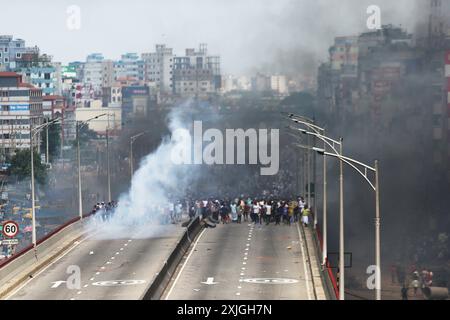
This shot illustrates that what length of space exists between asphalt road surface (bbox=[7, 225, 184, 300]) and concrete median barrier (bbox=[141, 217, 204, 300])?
67 centimetres

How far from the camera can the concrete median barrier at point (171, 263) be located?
69625 mm

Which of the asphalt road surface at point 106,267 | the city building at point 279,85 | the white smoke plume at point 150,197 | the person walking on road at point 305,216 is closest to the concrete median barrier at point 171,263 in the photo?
the asphalt road surface at point 106,267

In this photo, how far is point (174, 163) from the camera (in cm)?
14825

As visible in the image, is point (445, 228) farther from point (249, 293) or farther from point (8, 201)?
point (249, 293)

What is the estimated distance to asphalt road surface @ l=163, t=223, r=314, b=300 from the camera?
72062 millimetres

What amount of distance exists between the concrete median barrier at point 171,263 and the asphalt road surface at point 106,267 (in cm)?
67

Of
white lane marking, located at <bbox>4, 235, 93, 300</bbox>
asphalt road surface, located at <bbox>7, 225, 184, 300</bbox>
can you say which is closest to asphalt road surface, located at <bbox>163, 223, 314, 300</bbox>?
asphalt road surface, located at <bbox>7, 225, 184, 300</bbox>

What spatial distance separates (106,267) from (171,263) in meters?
3.24

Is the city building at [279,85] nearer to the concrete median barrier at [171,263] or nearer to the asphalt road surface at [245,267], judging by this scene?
the concrete median barrier at [171,263]

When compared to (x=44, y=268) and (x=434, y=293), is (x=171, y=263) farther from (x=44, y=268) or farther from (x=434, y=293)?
(x=434, y=293)

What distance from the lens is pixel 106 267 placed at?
80.7m

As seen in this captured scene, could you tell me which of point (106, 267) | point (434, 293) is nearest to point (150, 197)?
point (434, 293)
